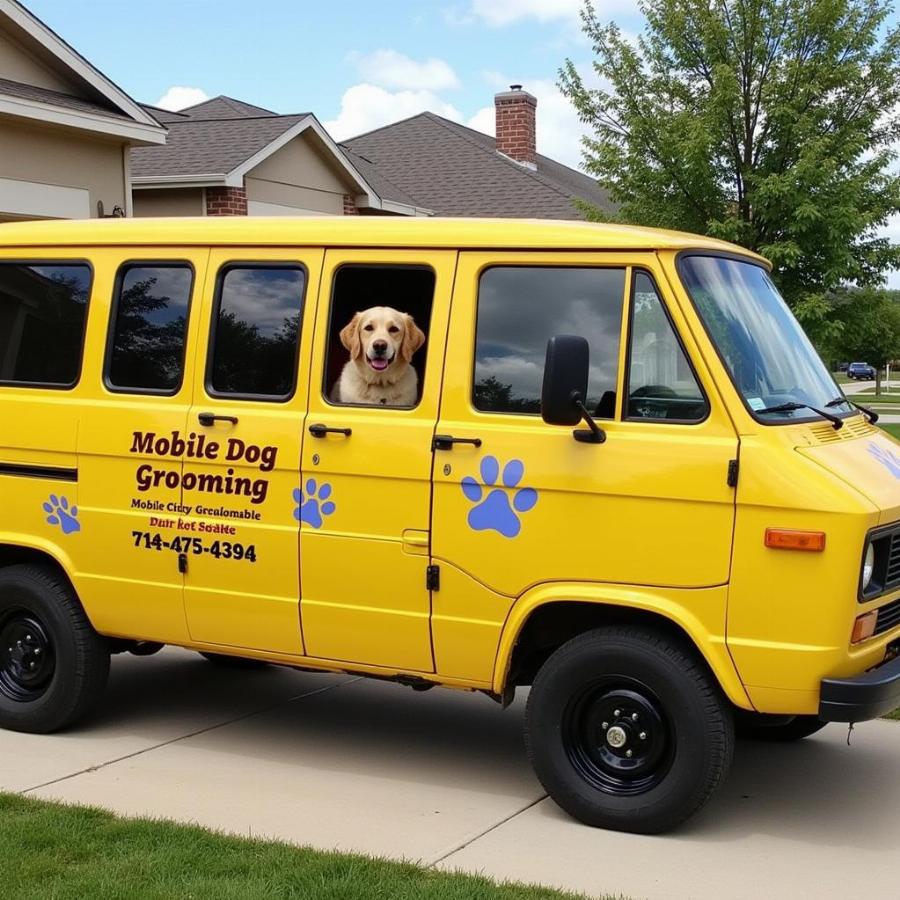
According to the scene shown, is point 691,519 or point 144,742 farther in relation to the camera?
point 144,742

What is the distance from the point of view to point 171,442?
569 cm

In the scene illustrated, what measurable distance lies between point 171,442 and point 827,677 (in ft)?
10.00

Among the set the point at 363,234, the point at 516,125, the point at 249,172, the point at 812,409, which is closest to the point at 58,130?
the point at 249,172

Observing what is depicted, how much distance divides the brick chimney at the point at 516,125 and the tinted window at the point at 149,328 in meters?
24.6

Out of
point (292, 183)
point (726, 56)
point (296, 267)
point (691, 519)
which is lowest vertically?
point (691, 519)

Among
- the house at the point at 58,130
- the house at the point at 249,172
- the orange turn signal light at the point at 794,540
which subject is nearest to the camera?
the orange turn signal light at the point at 794,540

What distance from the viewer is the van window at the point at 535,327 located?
16.3 ft

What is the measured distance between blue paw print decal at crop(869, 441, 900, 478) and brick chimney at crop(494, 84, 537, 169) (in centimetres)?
2522

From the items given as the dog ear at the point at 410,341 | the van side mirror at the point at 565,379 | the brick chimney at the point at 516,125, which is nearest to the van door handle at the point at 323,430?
the dog ear at the point at 410,341

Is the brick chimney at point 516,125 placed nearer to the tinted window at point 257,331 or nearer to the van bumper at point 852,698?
the tinted window at point 257,331

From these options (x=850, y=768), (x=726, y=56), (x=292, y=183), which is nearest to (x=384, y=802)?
(x=850, y=768)

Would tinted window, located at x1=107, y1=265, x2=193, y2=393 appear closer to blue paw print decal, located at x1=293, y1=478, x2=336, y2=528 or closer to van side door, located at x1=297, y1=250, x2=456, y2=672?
van side door, located at x1=297, y1=250, x2=456, y2=672

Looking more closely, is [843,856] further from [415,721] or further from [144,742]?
[144,742]

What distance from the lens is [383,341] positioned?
529cm
